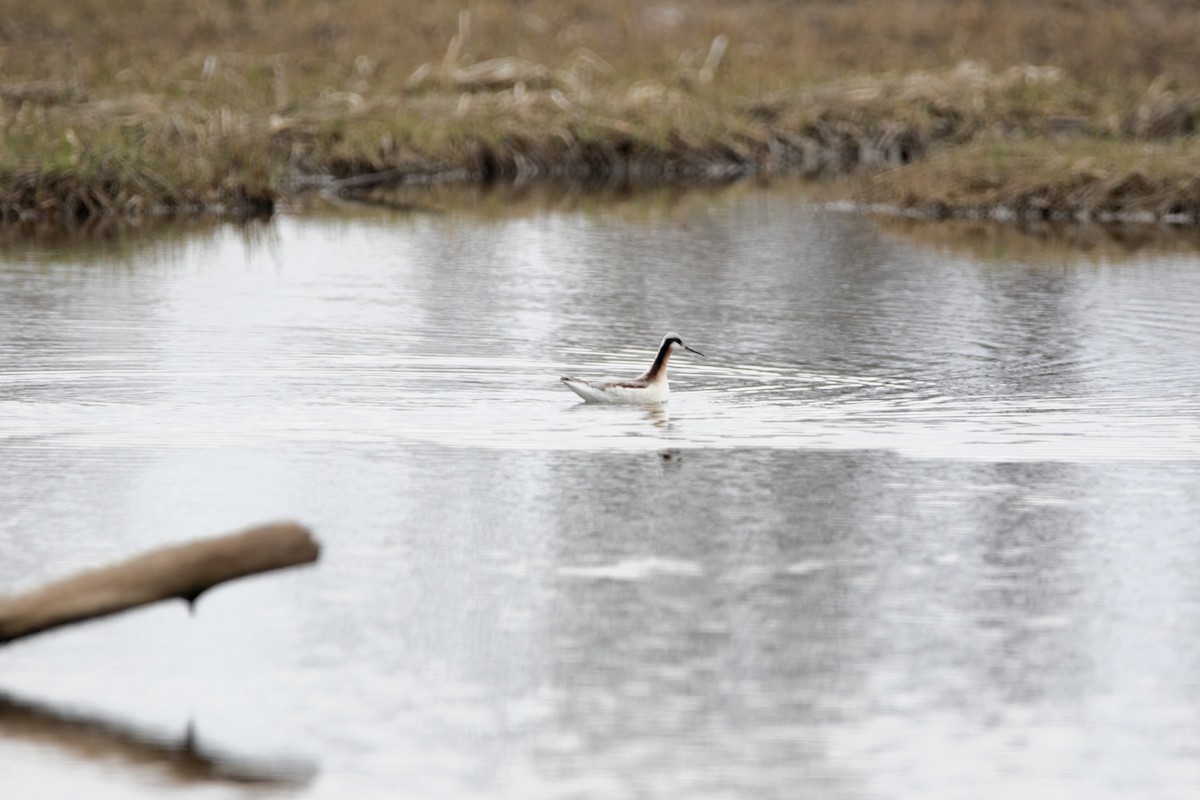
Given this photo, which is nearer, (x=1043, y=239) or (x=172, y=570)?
(x=172, y=570)

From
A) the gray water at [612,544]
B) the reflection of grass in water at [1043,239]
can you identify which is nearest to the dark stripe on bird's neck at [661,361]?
the gray water at [612,544]

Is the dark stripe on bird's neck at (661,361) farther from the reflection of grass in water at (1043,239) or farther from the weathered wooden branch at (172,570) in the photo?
the reflection of grass in water at (1043,239)

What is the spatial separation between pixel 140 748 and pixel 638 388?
628 centimetres

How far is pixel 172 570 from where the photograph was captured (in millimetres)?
7332

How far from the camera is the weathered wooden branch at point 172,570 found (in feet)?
24.0

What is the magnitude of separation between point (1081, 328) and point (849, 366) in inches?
115

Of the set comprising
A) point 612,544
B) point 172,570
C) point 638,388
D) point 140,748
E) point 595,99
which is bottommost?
point 140,748

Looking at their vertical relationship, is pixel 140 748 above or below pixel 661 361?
below

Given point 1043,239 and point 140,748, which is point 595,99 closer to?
point 1043,239

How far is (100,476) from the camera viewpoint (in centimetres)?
1102

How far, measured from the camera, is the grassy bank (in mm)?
25922

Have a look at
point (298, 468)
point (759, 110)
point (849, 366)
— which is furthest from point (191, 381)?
point (759, 110)

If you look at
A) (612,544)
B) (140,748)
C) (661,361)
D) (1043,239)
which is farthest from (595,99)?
(140,748)

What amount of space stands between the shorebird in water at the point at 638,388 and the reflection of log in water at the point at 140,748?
232 inches
